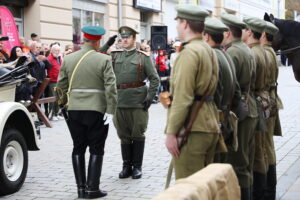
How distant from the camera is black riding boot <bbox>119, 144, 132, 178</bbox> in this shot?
7199 mm

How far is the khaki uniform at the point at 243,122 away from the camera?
5070 mm

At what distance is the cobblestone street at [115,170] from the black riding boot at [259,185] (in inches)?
19.4

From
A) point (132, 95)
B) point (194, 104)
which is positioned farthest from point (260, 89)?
point (132, 95)

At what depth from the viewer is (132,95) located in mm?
7137

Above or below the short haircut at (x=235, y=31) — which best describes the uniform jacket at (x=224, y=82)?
below

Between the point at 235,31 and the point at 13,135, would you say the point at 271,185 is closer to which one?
the point at 235,31

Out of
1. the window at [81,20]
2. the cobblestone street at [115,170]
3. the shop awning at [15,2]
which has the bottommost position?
the cobblestone street at [115,170]

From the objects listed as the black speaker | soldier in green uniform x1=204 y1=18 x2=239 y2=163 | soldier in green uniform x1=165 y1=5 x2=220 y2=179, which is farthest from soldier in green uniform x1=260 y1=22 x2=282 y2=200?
the black speaker

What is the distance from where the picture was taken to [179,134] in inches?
165

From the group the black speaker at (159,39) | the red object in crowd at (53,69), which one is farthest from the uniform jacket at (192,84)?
the black speaker at (159,39)

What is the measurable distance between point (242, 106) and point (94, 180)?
81.3 inches

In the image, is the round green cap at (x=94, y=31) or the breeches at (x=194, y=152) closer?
the breeches at (x=194, y=152)

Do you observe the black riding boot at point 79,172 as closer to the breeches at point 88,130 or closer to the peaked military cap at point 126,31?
the breeches at point 88,130

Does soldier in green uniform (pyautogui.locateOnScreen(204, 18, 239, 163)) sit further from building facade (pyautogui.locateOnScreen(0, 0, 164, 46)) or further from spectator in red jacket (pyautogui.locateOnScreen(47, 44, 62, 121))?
building facade (pyautogui.locateOnScreen(0, 0, 164, 46))
